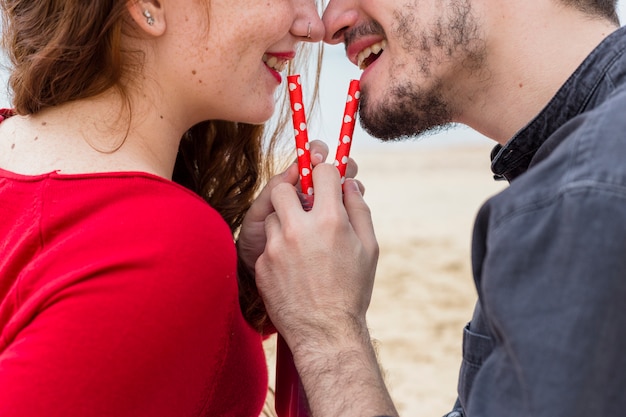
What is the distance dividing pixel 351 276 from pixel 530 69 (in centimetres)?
76

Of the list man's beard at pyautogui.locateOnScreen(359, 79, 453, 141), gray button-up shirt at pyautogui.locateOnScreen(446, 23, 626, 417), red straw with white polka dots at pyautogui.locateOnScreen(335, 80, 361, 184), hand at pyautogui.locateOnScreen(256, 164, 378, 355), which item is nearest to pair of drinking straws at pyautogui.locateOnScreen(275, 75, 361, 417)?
red straw with white polka dots at pyautogui.locateOnScreen(335, 80, 361, 184)

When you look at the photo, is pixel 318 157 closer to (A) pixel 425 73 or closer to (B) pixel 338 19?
(A) pixel 425 73

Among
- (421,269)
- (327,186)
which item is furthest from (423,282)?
(327,186)

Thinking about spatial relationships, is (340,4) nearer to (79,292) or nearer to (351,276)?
(351,276)

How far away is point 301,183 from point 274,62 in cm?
34

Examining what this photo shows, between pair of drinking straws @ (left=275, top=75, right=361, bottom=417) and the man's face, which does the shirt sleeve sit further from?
the man's face

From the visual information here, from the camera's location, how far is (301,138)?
210 centimetres

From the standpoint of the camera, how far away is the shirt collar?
176 cm

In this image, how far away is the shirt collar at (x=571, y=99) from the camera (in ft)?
5.79

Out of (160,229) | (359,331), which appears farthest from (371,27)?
(160,229)

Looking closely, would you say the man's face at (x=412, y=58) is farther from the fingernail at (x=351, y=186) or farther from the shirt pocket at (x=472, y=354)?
the shirt pocket at (x=472, y=354)

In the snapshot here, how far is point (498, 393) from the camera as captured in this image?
1.44 m

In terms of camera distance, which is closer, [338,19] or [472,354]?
[472,354]

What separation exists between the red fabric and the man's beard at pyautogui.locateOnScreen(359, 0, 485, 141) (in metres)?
0.91
